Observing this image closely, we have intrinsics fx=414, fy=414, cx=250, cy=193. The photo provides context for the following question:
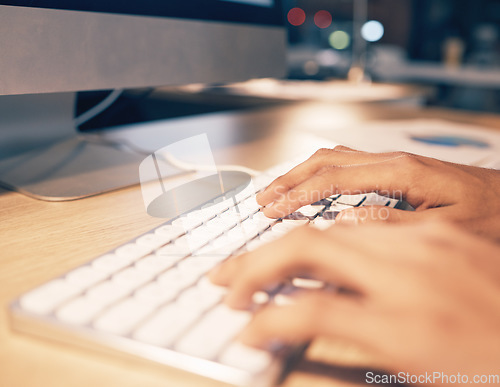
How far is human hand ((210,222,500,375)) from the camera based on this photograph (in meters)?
0.20

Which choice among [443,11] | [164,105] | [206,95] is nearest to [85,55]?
[164,105]

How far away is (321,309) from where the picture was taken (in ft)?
0.70

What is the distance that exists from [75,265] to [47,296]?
80mm

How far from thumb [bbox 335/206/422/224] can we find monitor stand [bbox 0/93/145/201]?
0.27 m

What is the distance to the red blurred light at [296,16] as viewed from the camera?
3539mm

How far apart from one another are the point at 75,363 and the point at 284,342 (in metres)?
0.11

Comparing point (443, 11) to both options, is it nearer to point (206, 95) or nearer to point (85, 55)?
point (206, 95)

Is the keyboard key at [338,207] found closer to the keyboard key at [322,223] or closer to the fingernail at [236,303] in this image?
the keyboard key at [322,223]

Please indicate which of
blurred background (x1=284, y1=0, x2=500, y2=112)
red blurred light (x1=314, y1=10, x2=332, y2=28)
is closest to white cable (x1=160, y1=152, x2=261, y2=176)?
blurred background (x1=284, y1=0, x2=500, y2=112)

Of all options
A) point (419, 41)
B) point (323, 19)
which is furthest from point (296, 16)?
point (419, 41)

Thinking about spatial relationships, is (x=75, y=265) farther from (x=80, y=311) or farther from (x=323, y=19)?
(x=323, y=19)

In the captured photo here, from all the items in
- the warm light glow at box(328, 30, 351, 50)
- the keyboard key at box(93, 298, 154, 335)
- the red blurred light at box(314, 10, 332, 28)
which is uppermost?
the red blurred light at box(314, 10, 332, 28)

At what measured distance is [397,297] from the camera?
20 centimetres

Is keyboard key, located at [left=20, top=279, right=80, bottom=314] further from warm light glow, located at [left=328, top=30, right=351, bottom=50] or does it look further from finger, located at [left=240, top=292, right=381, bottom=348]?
A: warm light glow, located at [left=328, top=30, right=351, bottom=50]
